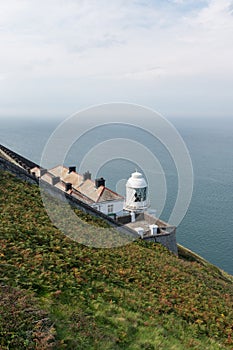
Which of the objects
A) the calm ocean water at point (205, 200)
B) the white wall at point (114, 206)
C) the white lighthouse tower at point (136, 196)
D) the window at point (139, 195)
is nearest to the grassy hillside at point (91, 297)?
the white lighthouse tower at point (136, 196)

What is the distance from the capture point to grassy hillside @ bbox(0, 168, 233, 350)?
7.46 metres

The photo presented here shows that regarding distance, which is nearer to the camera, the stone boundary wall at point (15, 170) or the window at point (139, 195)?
the stone boundary wall at point (15, 170)

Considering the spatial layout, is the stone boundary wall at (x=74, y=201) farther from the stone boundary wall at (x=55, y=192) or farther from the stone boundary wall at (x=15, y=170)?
the stone boundary wall at (x=15, y=170)

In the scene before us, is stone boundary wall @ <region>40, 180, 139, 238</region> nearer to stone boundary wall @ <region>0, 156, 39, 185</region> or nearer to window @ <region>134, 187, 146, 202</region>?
stone boundary wall @ <region>0, 156, 39, 185</region>

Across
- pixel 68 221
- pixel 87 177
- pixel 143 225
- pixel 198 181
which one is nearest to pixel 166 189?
pixel 198 181

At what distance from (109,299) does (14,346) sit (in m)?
4.23

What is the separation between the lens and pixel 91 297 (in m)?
9.86

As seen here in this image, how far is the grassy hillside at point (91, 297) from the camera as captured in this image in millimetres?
7465

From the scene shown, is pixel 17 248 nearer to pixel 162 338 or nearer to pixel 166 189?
pixel 162 338

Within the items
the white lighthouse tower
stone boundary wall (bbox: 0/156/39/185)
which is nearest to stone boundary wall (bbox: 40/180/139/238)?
stone boundary wall (bbox: 0/156/39/185)

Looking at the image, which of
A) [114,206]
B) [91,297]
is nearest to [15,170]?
[91,297]

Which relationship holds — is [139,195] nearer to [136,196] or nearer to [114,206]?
[136,196]

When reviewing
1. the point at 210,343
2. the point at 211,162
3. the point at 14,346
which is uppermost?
the point at 211,162

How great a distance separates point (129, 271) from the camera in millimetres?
13609
